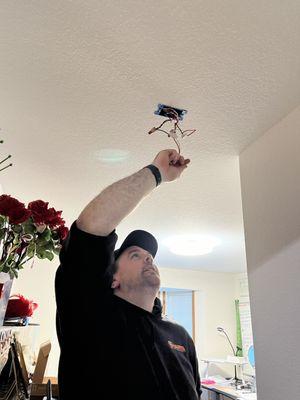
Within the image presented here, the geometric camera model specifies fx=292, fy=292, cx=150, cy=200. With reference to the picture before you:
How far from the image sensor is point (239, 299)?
4504mm

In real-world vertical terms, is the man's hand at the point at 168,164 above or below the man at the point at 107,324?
above

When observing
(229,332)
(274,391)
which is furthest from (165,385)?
(229,332)

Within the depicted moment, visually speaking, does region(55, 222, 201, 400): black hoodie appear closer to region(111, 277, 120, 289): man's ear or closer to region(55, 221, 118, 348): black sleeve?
region(55, 221, 118, 348): black sleeve

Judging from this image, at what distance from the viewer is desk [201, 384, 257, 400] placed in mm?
2983

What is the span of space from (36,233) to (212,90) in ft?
2.50

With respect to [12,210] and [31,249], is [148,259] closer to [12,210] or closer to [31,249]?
[31,249]

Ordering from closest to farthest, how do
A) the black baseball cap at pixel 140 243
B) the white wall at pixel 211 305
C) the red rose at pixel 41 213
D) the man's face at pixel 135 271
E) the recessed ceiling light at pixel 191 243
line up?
the red rose at pixel 41 213 → the man's face at pixel 135 271 → the black baseball cap at pixel 140 243 → the recessed ceiling light at pixel 191 243 → the white wall at pixel 211 305

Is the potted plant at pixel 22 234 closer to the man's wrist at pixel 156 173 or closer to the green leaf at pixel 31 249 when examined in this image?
the green leaf at pixel 31 249

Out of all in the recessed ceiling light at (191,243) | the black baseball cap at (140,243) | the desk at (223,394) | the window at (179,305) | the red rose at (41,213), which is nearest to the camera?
the red rose at (41,213)

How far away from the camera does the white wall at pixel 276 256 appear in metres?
0.97

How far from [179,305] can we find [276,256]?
12.4 feet

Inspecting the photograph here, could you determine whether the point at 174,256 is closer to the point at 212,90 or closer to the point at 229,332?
the point at 229,332

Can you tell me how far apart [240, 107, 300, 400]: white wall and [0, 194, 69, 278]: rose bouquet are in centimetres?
77

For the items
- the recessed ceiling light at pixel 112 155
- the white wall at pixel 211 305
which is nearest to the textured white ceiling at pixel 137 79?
the recessed ceiling light at pixel 112 155
